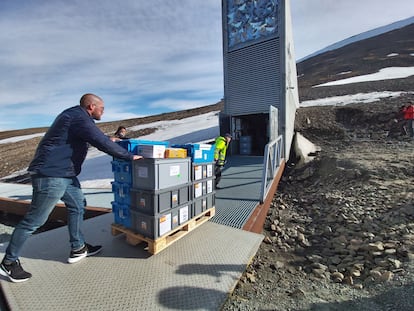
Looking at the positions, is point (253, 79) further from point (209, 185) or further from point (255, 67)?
point (209, 185)

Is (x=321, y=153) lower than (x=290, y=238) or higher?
higher

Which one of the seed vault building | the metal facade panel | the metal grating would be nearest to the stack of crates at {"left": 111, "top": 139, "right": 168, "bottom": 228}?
the metal grating

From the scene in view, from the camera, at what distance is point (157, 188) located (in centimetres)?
281

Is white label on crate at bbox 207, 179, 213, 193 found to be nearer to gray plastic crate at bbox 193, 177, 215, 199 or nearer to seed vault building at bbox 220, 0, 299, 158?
gray plastic crate at bbox 193, 177, 215, 199

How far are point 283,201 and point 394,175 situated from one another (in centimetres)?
316

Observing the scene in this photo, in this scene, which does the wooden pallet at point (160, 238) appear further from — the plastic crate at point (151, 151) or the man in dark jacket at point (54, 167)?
the plastic crate at point (151, 151)

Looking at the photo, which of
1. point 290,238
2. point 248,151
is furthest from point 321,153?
point 290,238

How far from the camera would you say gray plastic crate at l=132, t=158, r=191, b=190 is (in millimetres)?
2785

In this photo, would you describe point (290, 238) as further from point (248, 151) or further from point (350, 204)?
point (248, 151)

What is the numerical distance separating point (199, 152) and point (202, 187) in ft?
1.79

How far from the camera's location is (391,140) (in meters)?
10.4

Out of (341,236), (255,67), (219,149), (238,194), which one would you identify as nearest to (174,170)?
(238,194)

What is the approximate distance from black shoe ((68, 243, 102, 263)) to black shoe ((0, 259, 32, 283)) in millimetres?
428

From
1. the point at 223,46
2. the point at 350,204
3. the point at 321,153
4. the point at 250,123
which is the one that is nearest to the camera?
the point at 350,204
